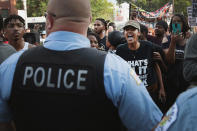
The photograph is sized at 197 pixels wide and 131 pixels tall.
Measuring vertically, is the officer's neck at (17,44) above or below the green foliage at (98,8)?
below

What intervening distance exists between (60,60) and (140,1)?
54541 millimetres

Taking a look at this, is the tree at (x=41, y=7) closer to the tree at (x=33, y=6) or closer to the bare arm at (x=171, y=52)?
the tree at (x=33, y=6)

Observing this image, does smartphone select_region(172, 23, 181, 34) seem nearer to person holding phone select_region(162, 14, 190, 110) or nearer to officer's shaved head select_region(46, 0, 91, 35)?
person holding phone select_region(162, 14, 190, 110)

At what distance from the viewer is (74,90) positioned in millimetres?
1479

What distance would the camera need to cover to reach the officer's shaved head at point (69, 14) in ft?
5.21

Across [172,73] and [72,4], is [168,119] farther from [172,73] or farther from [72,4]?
[172,73]

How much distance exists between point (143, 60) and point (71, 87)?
8.09ft

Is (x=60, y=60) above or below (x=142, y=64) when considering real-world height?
above

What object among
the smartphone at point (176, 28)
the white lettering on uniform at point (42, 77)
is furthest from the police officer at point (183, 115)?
the smartphone at point (176, 28)

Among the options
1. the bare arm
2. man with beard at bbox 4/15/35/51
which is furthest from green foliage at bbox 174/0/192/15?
man with beard at bbox 4/15/35/51

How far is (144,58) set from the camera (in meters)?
3.83

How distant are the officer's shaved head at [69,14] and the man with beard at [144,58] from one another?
2241 mm

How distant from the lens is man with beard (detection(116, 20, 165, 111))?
12.5ft

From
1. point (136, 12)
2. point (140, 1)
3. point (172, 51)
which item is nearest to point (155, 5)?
point (140, 1)
